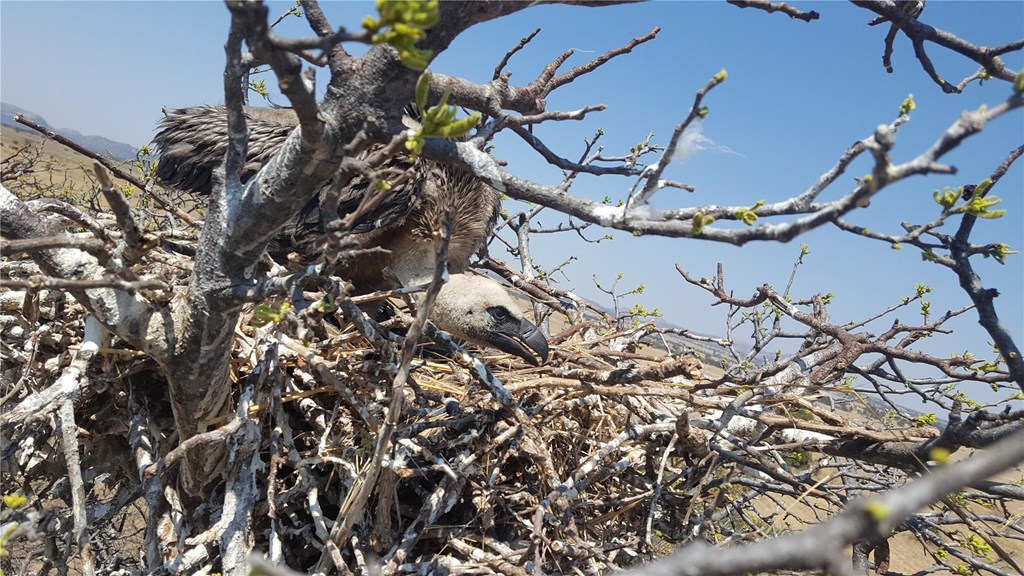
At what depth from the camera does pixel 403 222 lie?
3598 mm

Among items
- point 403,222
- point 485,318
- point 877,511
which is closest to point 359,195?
point 403,222

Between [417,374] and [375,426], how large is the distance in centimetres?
83

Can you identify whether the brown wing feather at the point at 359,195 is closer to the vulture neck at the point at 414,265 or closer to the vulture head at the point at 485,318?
the vulture neck at the point at 414,265

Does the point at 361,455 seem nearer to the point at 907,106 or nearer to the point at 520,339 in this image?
the point at 520,339

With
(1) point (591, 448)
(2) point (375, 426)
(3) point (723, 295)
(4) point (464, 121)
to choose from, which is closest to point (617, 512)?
Answer: (1) point (591, 448)

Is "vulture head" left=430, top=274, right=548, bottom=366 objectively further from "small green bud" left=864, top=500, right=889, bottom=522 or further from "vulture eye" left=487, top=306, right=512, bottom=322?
"small green bud" left=864, top=500, right=889, bottom=522

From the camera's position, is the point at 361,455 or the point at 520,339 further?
the point at 520,339

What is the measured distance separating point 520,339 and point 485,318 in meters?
0.27

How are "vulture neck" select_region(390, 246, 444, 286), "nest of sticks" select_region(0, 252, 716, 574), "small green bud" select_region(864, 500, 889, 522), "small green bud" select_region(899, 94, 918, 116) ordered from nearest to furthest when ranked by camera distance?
"small green bud" select_region(864, 500, 889, 522) → "small green bud" select_region(899, 94, 918, 116) → "nest of sticks" select_region(0, 252, 716, 574) → "vulture neck" select_region(390, 246, 444, 286)

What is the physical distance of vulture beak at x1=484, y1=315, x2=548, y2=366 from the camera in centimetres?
315

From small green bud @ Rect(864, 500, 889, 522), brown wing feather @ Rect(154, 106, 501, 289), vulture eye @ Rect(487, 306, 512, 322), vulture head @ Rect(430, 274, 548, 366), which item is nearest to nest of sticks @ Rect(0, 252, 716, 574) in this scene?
vulture head @ Rect(430, 274, 548, 366)

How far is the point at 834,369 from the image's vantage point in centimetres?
279

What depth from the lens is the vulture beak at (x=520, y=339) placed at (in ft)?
10.3

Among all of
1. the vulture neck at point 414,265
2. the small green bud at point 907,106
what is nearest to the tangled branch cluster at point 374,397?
the small green bud at point 907,106
